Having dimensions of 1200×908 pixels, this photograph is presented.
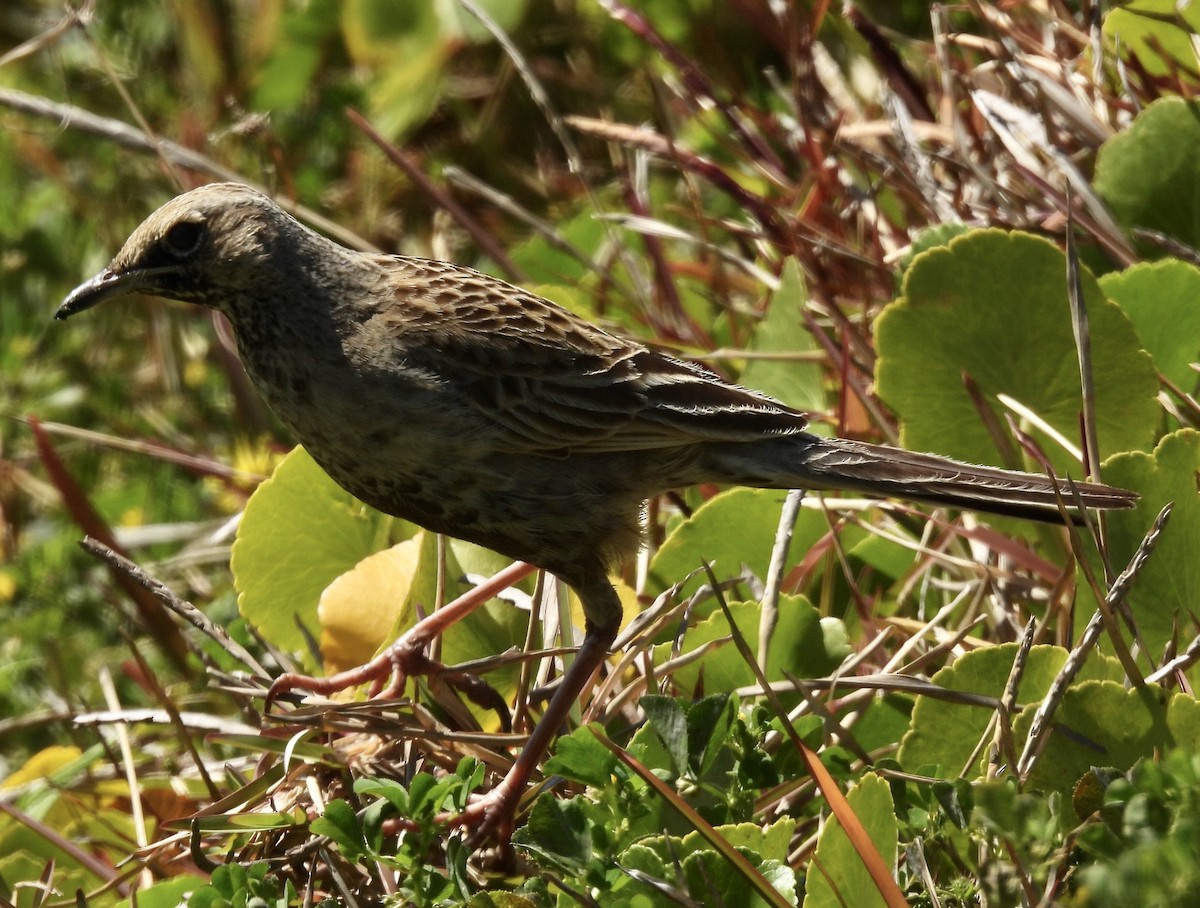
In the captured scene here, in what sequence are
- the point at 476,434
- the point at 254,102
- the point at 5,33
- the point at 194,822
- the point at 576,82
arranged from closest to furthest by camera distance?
1. the point at 194,822
2. the point at 476,434
3. the point at 576,82
4. the point at 254,102
5. the point at 5,33

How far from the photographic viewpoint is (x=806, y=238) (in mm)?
4320

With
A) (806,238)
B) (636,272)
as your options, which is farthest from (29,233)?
→ (806,238)

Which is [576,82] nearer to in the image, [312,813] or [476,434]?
[476,434]

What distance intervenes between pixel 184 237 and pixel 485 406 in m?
0.80

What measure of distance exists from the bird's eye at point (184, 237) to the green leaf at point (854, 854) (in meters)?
1.97

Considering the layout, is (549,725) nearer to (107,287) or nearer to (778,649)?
(778,649)

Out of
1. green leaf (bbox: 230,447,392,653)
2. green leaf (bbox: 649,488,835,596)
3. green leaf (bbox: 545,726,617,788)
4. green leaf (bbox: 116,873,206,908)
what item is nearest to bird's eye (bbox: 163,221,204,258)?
green leaf (bbox: 230,447,392,653)

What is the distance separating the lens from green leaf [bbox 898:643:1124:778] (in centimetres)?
283

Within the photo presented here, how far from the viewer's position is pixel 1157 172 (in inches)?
146

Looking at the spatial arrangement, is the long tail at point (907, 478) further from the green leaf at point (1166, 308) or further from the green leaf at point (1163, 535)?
the green leaf at point (1166, 308)

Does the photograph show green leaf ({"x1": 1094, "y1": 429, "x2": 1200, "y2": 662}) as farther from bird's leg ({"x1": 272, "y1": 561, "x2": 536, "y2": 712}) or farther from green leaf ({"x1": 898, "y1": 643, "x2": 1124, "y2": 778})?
bird's leg ({"x1": 272, "y1": 561, "x2": 536, "y2": 712})

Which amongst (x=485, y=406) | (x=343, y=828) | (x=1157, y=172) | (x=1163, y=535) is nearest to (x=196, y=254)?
(x=485, y=406)

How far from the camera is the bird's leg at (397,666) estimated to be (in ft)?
10.8

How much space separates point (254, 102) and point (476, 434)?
3.72 m
